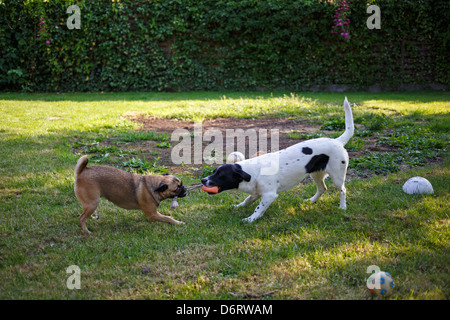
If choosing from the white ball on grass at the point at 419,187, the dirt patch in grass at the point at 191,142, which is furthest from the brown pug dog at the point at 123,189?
the white ball on grass at the point at 419,187

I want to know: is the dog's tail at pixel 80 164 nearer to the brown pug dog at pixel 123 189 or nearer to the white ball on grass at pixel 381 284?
the brown pug dog at pixel 123 189

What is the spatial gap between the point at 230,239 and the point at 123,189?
121 cm

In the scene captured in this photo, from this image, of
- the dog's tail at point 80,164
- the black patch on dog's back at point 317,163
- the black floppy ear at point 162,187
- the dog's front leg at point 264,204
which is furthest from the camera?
the black patch on dog's back at point 317,163

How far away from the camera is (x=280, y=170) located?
3.91 metres

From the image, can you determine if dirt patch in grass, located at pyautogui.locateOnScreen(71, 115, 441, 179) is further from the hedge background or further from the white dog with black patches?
the hedge background

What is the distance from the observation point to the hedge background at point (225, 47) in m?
13.4

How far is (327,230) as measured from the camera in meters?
3.52

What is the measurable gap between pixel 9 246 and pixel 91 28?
1210 cm

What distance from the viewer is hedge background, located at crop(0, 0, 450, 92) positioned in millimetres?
13375

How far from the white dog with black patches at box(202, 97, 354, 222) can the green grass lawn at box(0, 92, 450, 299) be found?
290mm

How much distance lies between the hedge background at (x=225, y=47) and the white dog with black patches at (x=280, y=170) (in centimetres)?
1082

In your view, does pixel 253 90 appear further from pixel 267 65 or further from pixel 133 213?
pixel 133 213

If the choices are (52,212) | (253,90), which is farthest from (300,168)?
(253,90)
